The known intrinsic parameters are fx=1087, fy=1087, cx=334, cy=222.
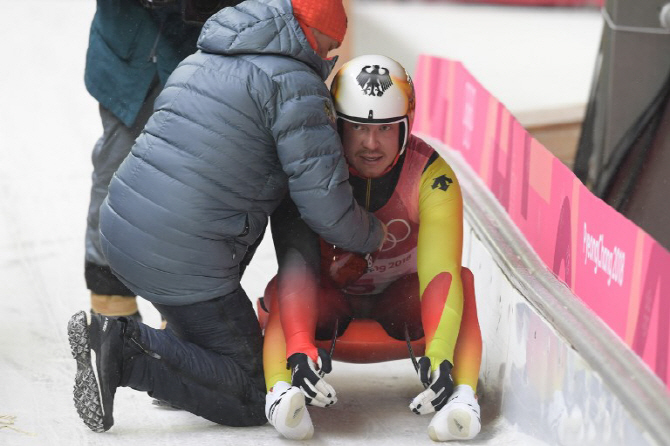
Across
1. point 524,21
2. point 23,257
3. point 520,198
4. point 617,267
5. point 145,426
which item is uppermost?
point 617,267

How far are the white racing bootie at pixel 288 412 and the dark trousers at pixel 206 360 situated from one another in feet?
0.44

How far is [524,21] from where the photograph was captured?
12.4 meters

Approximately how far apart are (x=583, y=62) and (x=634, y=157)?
18.1 feet

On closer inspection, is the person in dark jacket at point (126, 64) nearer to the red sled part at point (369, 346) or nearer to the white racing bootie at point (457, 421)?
the red sled part at point (369, 346)

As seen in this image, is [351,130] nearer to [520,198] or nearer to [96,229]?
[520,198]

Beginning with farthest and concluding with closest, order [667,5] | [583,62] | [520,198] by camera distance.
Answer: [583,62], [667,5], [520,198]

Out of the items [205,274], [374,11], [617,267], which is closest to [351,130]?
[205,274]

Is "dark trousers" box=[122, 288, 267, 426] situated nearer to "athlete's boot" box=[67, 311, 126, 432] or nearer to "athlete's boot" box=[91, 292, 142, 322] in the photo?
"athlete's boot" box=[67, 311, 126, 432]

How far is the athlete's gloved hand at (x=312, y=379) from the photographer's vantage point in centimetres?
293

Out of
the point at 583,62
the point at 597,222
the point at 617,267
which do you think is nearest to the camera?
the point at 617,267

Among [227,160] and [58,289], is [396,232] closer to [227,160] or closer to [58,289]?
[227,160]

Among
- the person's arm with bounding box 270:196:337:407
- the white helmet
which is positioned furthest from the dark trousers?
the white helmet

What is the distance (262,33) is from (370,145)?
512 millimetres

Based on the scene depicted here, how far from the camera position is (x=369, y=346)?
3283 millimetres
